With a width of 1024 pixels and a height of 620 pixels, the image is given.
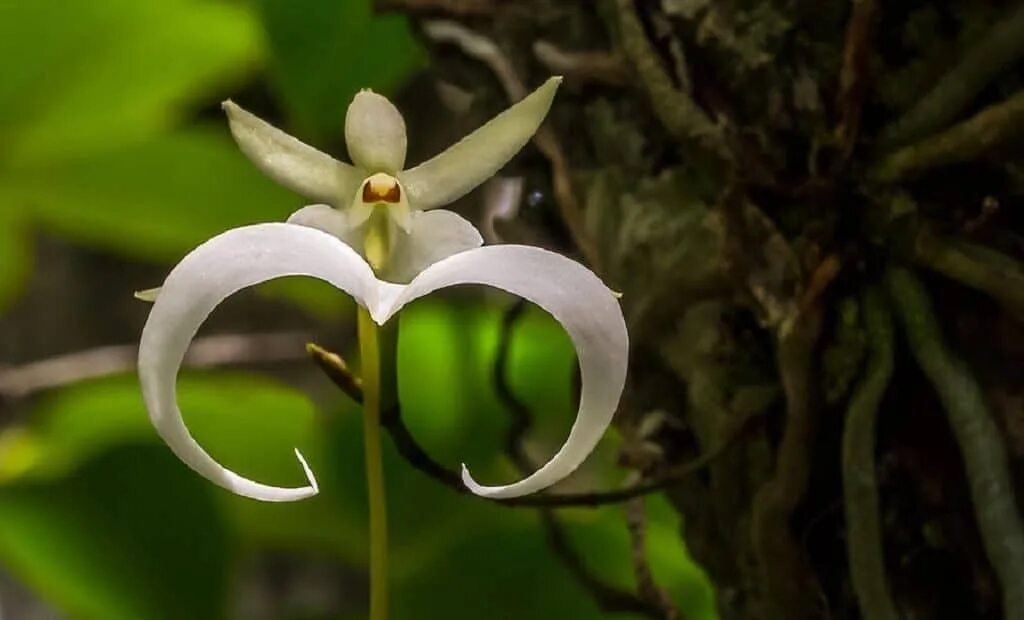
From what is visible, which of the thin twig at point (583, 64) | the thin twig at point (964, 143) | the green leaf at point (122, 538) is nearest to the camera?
the thin twig at point (964, 143)

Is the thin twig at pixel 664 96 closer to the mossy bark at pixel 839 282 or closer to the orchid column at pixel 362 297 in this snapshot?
the mossy bark at pixel 839 282

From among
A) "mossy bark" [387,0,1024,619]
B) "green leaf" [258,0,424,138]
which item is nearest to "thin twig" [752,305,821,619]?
"mossy bark" [387,0,1024,619]

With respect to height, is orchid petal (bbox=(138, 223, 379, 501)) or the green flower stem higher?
orchid petal (bbox=(138, 223, 379, 501))

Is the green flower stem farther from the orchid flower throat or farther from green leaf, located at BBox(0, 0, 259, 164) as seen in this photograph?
green leaf, located at BBox(0, 0, 259, 164)

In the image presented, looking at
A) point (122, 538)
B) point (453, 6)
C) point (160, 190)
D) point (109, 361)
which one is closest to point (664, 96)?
point (453, 6)

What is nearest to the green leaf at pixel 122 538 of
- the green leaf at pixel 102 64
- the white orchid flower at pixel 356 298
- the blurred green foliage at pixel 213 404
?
the blurred green foliage at pixel 213 404

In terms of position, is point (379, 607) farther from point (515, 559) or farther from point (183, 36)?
point (183, 36)

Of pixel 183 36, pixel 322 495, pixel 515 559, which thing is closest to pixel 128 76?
pixel 183 36
